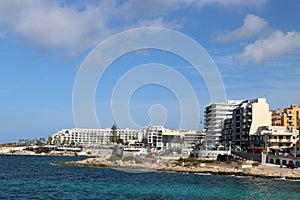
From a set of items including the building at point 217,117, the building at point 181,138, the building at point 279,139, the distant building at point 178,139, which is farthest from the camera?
the building at point 181,138

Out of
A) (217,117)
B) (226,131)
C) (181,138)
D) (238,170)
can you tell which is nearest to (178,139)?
(181,138)

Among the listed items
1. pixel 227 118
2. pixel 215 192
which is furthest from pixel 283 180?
pixel 227 118

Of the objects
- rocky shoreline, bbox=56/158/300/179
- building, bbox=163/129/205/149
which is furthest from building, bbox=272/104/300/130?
building, bbox=163/129/205/149

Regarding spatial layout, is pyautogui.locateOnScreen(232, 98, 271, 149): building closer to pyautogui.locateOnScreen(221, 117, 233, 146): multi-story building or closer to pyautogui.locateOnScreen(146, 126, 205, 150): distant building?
pyautogui.locateOnScreen(221, 117, 233, 146): multi-story building

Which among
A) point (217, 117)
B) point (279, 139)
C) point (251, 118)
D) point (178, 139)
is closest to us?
point (279, 139)

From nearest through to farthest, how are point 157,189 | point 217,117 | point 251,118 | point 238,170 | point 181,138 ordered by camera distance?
point 157,189 < point 238,170 < point 251,118 < point 217,117 < point 181,138

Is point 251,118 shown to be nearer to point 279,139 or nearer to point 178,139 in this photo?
point 279,139

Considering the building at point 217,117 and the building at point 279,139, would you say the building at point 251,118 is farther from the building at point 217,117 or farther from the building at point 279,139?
the building at point 217,117

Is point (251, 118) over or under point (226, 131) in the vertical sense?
over

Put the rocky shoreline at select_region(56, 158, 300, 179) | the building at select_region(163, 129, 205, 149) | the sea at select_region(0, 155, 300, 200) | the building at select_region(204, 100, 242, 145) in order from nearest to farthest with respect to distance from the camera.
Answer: the sea at select_region(0, 155, 300, 200), the rocky shoreline at select_region(56, 158, 300, 179), the building at select_region(204, 100, 242, 145), the building at select_region(163, 129, 205, 149)

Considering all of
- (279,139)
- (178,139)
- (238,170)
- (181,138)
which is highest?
(279,139)

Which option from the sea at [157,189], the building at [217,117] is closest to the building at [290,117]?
the building at [217,117]

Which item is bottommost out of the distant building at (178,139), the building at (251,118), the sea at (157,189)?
the sea at (157,189)

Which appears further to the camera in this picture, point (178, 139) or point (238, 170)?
point (178, 139)
